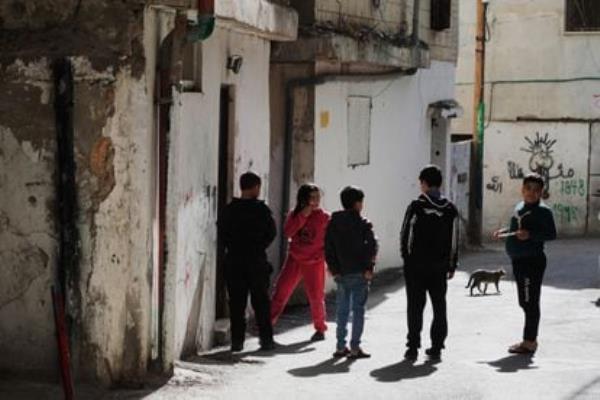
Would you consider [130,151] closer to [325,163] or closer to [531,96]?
[325,163]

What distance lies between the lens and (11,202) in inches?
356

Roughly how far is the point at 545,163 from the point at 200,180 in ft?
58.1

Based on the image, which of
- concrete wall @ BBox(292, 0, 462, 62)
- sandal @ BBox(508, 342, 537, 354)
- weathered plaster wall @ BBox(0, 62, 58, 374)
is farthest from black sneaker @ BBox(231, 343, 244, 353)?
concrete wall @ BBox(292, 0, 462, 62)

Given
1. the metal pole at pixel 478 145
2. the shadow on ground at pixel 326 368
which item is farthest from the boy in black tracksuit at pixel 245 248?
the metal pole at pixel 478 145

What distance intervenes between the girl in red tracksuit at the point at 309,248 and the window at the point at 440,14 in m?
9.28

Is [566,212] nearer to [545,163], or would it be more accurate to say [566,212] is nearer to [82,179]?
[545,163]

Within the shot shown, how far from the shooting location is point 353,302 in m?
11.4

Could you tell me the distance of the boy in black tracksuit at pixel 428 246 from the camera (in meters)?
11.0

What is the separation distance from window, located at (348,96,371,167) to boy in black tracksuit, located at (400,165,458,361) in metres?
6.57

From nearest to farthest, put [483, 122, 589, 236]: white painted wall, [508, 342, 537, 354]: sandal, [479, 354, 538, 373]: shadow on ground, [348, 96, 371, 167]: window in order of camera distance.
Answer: [479, 354, 538, 373]: shadow on ground → [508, 342, 537, 354]: sandal → [348, 96, 371, 167]: window → [483, 122, 589, 236]: white painted wall

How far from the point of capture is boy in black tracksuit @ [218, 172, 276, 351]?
37.6ft

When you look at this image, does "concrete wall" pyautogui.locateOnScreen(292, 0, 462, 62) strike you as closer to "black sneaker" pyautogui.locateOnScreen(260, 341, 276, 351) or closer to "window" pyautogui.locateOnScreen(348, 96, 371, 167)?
"window" pyautogui.locateOnScreen(348, 96, 371, 167)

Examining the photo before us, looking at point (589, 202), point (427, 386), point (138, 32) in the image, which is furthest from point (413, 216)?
point (589, 202)

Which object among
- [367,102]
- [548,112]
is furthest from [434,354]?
[548,112]
